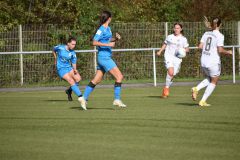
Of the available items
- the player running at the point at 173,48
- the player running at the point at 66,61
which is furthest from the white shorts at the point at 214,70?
the player running at the point at 173,48

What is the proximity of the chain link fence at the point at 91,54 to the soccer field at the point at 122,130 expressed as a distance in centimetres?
996

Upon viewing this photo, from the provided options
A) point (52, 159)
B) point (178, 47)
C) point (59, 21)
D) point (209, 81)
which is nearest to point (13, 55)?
point (59, 21)

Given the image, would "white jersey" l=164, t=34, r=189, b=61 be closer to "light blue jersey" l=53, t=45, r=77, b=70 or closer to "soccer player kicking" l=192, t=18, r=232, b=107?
"light blue jersey" l=53, t=45, r=77, b=70

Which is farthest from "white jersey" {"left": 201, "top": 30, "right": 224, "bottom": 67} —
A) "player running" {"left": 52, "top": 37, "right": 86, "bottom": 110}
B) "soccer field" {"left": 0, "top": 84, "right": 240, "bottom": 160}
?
"player running" {"left": 52, "top": 37, "right": 86, "bottom": 110}

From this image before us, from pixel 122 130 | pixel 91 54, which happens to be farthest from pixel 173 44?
pixel 122 130

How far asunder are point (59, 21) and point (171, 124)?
20.9m

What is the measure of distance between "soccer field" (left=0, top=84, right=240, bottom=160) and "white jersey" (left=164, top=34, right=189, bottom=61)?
1.93m

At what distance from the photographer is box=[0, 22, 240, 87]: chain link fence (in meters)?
31.0

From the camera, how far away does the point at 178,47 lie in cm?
2267

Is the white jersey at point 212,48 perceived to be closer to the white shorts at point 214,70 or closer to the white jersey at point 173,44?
the white shorts at point 214,70

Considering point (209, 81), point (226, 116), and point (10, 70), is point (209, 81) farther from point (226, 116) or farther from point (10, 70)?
point (10, 70)

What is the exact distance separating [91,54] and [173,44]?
9.43 m

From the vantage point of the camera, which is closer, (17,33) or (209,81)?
(209,81)

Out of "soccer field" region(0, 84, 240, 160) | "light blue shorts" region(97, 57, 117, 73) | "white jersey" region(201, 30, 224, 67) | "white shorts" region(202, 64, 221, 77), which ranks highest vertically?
"white jersey" region(201, 30, 224, 67)
